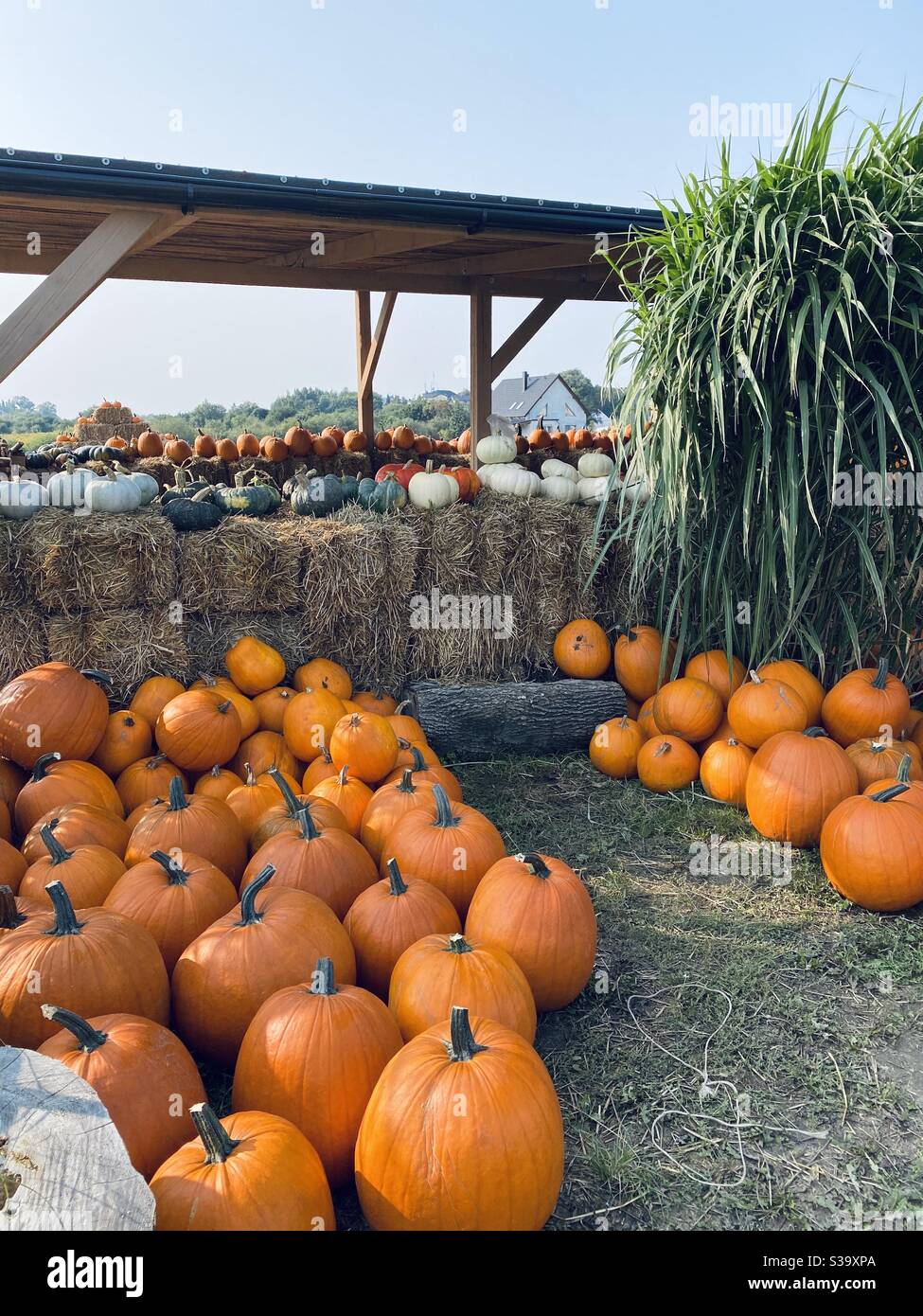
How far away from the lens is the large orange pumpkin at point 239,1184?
57.9 inches

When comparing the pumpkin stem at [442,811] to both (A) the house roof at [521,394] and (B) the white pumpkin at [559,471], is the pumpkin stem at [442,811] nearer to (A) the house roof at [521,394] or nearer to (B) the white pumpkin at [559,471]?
(B) the white pumpkin at [559,471]

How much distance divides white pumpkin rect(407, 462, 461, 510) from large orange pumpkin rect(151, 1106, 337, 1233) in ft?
12.1

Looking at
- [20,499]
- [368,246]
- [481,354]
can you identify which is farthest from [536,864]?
[481,354]

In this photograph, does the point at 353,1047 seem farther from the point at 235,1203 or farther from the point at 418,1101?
the point at 235,1203

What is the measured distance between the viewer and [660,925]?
9.66 ft

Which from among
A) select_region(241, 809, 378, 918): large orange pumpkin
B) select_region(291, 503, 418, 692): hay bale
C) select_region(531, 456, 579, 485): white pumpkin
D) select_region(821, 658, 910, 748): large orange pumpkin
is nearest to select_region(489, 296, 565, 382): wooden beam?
select_region(531, 456, 579, 485): white pumpkin

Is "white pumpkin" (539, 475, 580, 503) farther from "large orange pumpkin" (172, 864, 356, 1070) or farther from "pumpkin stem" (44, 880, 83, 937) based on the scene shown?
"pumpkin stem" (44, 880, 83, 937)

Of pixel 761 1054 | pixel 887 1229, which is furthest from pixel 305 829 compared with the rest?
pixel 887 1229

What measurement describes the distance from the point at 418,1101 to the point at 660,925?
149 cm

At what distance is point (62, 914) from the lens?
2029mm

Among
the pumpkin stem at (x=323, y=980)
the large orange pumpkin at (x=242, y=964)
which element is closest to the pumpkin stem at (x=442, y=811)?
the large orange pumpkin at (x=242, y=964)

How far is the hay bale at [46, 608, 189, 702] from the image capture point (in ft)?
13.2

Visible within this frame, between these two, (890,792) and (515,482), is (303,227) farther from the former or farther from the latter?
(890,792)
